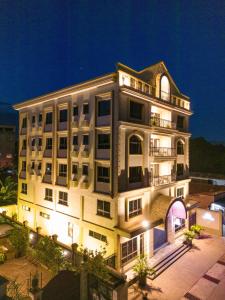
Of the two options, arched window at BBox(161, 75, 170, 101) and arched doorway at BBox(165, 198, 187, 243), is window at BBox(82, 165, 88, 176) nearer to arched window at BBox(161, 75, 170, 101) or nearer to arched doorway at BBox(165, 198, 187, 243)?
arched doorway at BBox(165, 198, 187, 243)

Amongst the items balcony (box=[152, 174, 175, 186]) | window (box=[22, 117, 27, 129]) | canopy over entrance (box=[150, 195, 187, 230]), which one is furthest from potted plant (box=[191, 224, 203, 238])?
window (box=[22, 117, 27, 129])

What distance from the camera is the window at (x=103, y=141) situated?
1906cm

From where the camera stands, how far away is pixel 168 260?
20.2m

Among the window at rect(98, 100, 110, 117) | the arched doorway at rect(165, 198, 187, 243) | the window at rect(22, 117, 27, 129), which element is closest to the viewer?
the window at rect(98, 100, 110, 117)

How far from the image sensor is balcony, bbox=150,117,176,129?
22141 millimetres

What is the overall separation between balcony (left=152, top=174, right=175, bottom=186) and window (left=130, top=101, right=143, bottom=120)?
260 inches

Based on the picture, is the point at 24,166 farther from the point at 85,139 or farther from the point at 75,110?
the point at 85,139

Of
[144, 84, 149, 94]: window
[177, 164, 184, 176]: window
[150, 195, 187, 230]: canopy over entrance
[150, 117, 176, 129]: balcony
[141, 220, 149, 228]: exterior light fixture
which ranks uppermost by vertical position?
[144, 84, 149, 94]: window

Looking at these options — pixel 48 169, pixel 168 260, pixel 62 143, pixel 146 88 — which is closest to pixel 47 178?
pixel 48 169

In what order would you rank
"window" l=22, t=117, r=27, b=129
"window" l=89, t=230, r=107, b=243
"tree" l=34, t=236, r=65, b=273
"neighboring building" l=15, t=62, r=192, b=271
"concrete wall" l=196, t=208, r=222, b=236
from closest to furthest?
"tree" l=34, t=236, r=65, b=273 → "neighboring building" l=15, t=62, r=192, b=271 → "window" l=89, t=230, r=107, b=243 → "concrete wall" l=196, t=208, r=222, b=236 → "window" l=22, t=117, r=27, b=129

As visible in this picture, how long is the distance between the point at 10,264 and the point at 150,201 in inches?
528

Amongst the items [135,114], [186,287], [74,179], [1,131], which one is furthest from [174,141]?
[1,131]

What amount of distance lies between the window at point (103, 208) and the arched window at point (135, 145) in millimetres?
5323

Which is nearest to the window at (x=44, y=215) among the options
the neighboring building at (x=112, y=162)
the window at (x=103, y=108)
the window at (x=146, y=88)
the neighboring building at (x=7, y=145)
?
the neighboring building at (x=112, y=162)
